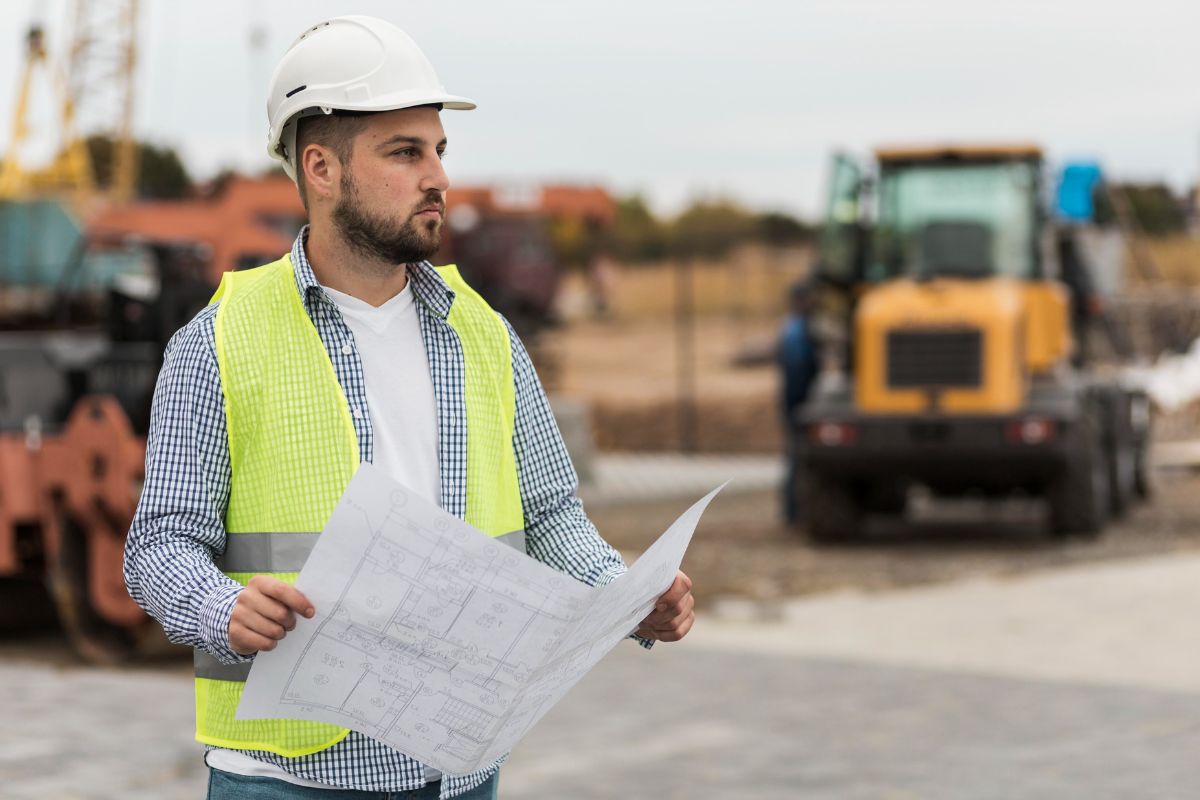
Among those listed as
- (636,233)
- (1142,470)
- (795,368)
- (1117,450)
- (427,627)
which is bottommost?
(636,233)

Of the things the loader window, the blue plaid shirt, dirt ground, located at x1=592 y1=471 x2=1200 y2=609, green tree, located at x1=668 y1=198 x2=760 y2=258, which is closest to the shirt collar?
the blue plaid shirt

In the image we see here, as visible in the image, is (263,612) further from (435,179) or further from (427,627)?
(435,179)

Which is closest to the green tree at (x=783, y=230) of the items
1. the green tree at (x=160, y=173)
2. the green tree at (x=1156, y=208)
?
the green tree at (x=1156, y=208)

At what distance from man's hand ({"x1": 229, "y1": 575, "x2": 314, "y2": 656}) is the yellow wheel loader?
11700 mm

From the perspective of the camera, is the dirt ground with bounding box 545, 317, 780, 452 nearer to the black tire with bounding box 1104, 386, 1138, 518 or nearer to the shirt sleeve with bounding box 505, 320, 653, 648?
the black tire with bounding box 1104, 386, 1138, 518

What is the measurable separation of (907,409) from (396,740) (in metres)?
11.7

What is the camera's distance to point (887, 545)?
46.6 feet

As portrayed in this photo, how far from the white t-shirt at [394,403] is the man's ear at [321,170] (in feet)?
0.41

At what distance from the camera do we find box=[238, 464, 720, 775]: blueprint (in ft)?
7.06

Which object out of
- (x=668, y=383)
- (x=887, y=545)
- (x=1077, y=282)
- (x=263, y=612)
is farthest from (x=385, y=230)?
(x=668, y=383)

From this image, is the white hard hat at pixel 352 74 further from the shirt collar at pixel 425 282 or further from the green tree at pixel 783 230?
the green tree at pixel 783 230

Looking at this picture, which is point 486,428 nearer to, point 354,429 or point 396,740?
point 354,429

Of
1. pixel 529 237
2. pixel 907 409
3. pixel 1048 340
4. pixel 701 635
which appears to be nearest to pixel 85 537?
pixel 701 635

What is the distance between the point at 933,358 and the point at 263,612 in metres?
12.1
